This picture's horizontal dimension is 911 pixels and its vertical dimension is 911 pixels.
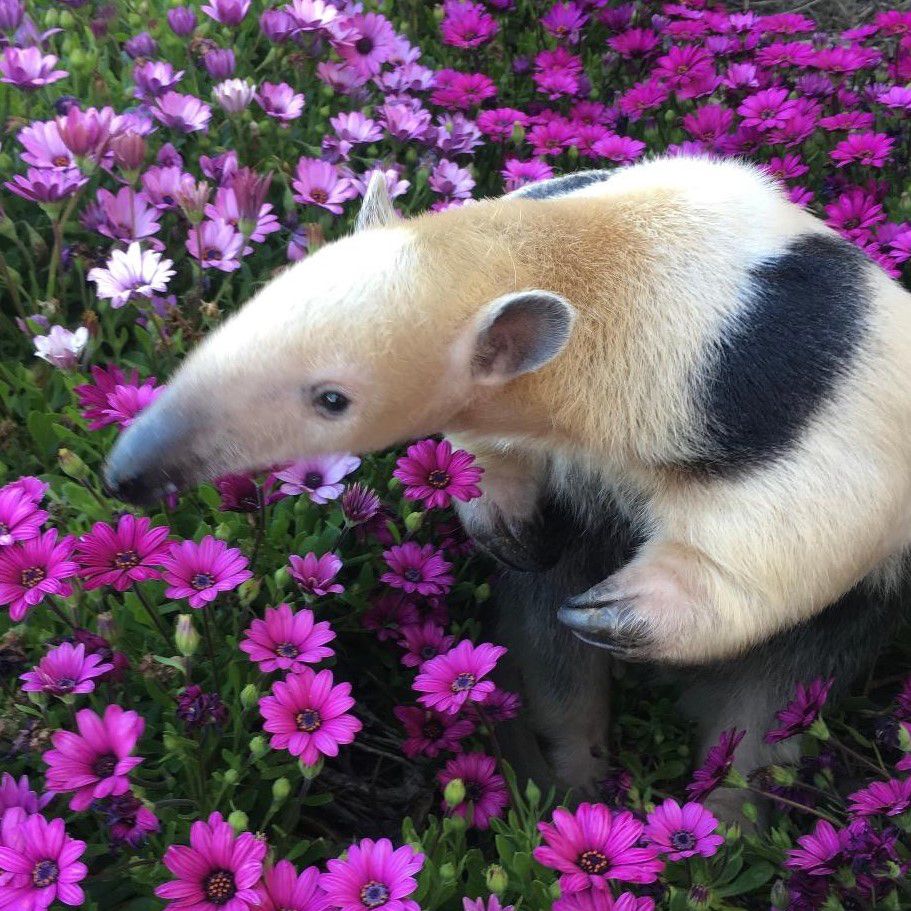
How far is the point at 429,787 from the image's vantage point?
239 cm

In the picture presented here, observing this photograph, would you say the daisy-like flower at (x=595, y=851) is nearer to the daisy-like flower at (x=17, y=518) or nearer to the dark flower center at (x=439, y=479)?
the dark flower center at (x=439, y=479)

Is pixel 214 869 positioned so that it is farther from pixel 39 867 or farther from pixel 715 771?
pixel 715 771

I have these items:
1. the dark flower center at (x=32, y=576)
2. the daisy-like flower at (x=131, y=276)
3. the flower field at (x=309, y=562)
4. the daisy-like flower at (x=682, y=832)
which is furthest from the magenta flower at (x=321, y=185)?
the daisy-like flower at (x=682, y=832)

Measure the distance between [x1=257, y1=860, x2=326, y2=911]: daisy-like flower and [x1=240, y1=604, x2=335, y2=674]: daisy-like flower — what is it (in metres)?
0.34

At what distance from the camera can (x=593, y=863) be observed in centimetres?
165

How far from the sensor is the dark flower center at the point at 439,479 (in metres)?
2.20

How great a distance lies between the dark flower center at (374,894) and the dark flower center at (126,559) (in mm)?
636

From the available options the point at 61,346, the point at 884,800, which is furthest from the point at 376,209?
the point at 884,800

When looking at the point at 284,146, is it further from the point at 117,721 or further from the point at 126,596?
the point at 117,721

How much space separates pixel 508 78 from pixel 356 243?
8.52ft

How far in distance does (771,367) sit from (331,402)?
2.45 ft

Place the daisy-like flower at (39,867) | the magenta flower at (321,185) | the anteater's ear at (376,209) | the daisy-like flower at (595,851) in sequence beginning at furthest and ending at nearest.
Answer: the magenta flower at (321,185)
the anteater's ear at (376,209)
the daisy-like flower at (595,851)
the daisy-like flower at (39,867)

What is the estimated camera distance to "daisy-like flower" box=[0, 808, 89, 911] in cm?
152

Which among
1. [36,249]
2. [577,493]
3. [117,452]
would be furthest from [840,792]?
[36,249]
